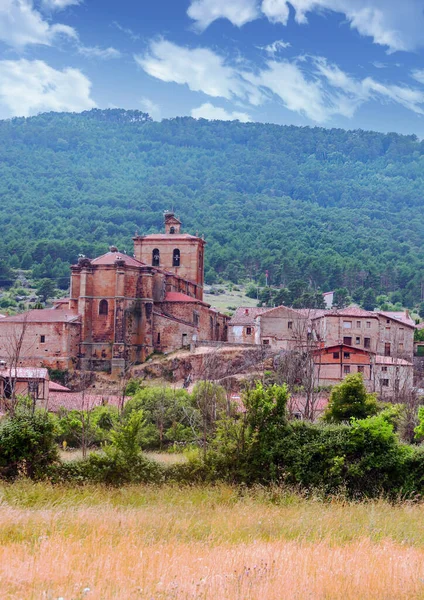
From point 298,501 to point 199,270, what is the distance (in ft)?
215

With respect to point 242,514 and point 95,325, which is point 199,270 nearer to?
point 95,325

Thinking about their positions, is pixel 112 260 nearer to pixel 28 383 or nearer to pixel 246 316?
pixel 246 316

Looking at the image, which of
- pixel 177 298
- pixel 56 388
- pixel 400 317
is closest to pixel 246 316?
pixel 177 298

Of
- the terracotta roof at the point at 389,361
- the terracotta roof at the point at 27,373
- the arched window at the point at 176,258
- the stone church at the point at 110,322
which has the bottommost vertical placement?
the terracotta roof at the point at 27,373

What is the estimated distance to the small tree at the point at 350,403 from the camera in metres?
39.3

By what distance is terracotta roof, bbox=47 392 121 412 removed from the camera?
48000 mm

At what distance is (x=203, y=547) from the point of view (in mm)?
11938

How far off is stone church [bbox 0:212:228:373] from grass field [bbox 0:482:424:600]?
45.3 m

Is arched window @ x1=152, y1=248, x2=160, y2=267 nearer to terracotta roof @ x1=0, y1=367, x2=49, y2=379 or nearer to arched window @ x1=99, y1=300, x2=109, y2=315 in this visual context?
arched window @ x1=99, y1=300, x2=109, y2=315

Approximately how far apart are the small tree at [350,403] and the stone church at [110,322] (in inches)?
971

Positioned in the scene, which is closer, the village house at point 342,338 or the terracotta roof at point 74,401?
the terracotta roof at point 74,401

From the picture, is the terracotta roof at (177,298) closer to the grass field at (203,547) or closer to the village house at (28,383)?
the village house at (28,383)

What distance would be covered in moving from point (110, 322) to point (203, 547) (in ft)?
175

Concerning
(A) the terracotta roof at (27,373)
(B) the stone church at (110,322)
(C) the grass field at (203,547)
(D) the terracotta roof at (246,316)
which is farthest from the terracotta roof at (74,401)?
(C) the grass field at (203,547)
